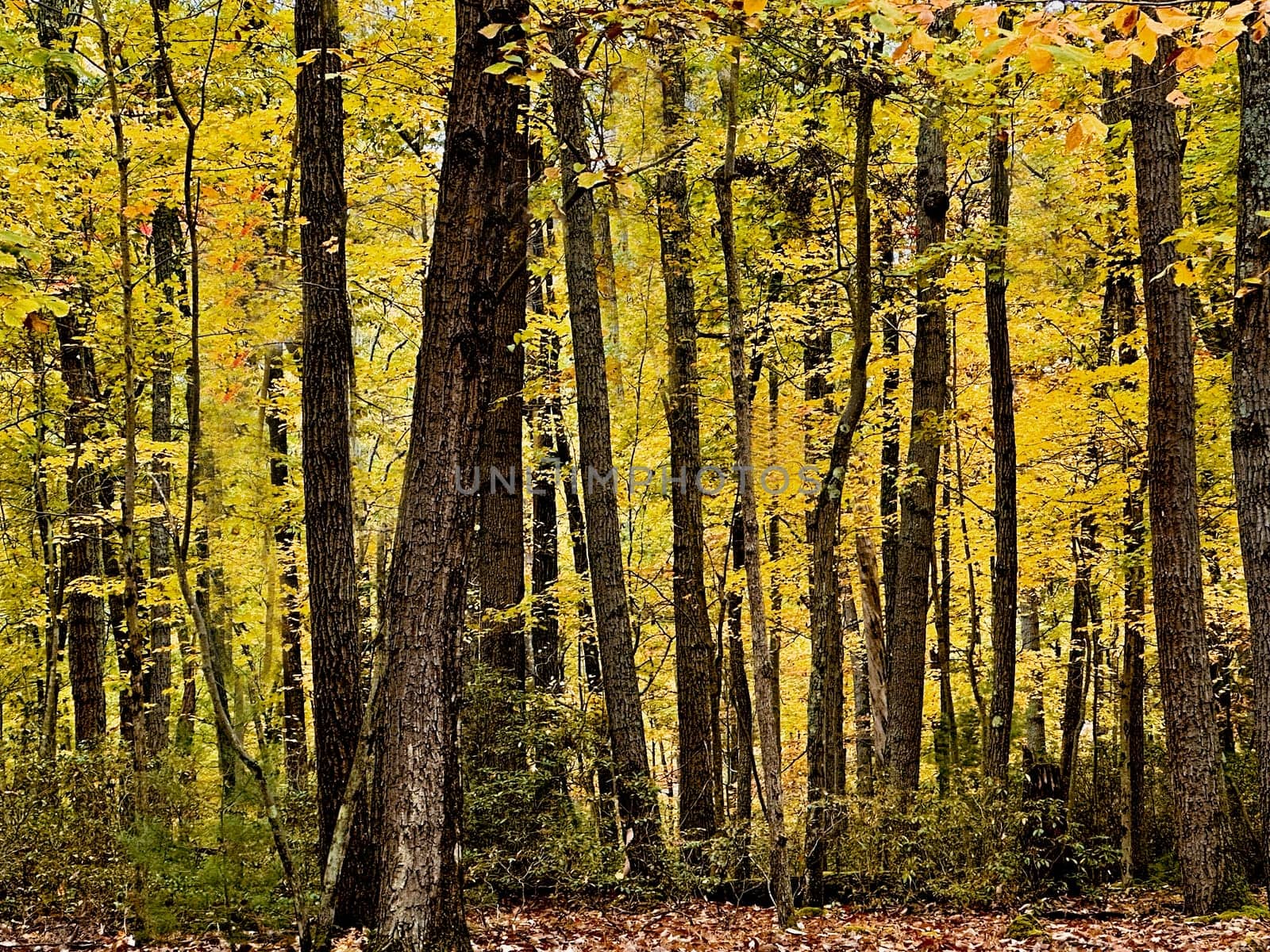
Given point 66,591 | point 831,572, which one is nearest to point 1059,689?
point 831,572

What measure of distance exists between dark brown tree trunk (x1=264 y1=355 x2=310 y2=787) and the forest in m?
0.17

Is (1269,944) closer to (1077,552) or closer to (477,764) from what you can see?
(477,764)

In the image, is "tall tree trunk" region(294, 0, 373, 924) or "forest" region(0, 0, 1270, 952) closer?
"forest" region(0, 0, 1270, 952)

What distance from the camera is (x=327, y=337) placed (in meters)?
6.45

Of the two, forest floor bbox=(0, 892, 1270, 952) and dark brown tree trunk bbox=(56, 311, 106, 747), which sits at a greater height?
dark brown tree trunk bbox=(56, 311, 106, 747)

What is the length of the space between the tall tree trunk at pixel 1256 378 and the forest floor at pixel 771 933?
5.70 ft

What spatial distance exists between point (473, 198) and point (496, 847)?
5.98m

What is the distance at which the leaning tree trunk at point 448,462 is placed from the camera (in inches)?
Answer: 159

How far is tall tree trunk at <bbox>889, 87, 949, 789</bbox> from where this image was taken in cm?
945

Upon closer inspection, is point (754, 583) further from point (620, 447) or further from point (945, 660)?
point (945, 660)

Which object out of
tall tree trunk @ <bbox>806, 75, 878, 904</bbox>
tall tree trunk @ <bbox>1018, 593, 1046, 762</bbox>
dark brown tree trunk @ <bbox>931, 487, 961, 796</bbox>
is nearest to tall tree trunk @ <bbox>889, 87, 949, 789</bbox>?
tall tree trunk @ <bbox>806, 75, 878, 904</bbox>

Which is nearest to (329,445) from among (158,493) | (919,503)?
(919,503)

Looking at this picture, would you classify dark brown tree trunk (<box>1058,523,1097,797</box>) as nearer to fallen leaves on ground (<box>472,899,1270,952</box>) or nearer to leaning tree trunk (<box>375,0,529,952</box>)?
fallen leaves on ground (<box>472,899,1270,952</box>)


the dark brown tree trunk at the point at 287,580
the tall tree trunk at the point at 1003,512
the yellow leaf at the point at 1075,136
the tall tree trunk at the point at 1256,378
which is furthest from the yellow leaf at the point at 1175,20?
the dark brown tree trunk at the point at 287,580
